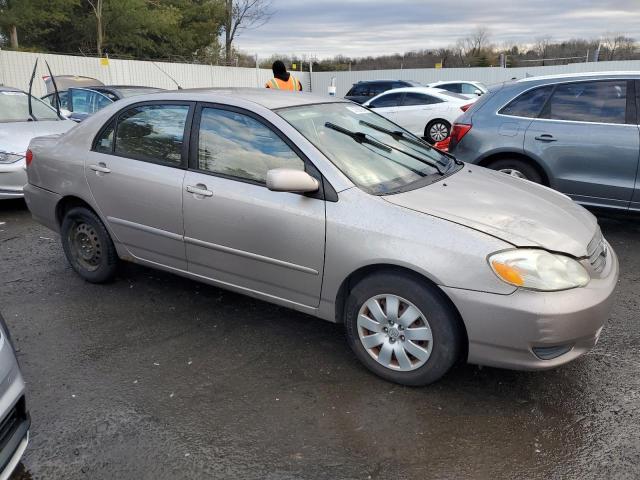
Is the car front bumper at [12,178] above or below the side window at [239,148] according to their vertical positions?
below

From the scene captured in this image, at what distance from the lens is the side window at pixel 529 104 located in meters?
5.84

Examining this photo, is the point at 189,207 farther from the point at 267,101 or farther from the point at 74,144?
the point at 74,144

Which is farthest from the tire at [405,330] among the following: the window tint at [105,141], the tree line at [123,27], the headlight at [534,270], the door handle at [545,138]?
the tree line at [123,27]

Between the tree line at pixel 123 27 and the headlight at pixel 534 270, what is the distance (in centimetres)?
2503

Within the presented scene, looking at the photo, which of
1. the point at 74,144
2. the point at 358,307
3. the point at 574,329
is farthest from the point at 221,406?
the point at 74,144

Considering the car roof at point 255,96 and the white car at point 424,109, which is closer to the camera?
the car roof at point 255,96

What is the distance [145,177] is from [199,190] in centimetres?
55

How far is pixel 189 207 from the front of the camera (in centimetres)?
364

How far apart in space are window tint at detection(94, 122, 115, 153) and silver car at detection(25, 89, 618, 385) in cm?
1

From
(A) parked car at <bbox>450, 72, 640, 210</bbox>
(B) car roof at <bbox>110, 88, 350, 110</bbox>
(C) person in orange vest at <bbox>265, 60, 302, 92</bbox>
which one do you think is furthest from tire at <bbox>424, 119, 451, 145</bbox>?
(B) car roof at <bbox>110, 88, 350, 110</bbox>

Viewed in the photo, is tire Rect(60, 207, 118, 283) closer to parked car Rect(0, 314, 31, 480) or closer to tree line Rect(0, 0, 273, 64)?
parked car Rect(0, 314, 31, 480)

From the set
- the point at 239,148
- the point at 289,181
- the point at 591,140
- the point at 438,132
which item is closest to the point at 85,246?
the point at 239,148

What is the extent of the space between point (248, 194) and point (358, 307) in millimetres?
997

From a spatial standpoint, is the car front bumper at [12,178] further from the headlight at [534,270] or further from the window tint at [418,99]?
the window tint at [418,99]
